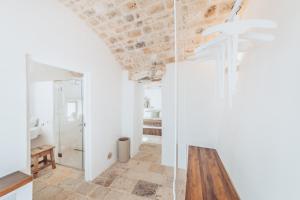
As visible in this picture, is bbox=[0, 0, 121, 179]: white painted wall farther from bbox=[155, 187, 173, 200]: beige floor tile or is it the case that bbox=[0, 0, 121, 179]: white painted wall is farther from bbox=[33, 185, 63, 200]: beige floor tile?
bbox=[155, 187, 173, 200]: beige floor tile

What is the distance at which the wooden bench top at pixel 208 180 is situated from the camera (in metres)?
1.09

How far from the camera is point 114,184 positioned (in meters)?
2.22

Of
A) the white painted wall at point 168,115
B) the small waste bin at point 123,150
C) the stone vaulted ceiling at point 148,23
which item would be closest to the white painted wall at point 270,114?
the stone vaulted ceiling at point 148,23

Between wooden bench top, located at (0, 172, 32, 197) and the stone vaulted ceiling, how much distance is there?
197cm

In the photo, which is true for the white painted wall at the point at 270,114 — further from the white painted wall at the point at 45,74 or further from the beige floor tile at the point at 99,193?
the white painted wall at the point at 45,74

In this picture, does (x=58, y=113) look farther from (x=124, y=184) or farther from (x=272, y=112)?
(x=272, y=112)

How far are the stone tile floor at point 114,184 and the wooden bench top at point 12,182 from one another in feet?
3.00

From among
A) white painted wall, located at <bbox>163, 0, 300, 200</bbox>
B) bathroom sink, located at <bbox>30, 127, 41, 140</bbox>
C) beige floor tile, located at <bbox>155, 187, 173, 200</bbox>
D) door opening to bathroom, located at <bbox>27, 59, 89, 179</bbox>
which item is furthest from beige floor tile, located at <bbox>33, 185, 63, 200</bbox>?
white painted wall, located at <bbox>163, 0, 300, 200</bbox>

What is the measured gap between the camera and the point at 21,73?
137cm

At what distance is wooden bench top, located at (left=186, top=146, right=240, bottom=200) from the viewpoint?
1.09m

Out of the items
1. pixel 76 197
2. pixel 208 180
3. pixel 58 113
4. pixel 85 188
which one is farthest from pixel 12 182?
pixel 58 113

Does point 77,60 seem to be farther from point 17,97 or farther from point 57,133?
point 57,133

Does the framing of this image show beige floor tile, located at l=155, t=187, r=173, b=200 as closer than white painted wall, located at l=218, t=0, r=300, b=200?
No

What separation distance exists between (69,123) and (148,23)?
2712 mm
